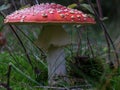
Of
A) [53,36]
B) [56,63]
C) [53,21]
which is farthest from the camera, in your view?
[56,63]

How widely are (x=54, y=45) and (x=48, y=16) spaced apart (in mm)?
383

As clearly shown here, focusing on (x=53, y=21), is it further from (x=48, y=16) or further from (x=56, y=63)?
(x=56, y=63)

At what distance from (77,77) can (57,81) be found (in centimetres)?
23

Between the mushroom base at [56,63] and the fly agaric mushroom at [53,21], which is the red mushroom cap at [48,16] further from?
the mushroom base at [56,63]

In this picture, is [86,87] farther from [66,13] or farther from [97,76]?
[66,13]

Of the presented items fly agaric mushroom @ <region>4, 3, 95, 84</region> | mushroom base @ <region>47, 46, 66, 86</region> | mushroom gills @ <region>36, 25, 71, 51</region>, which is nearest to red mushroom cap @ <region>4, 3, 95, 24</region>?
fly agaric mushroom @ <region>4, 3, 95, 84</region>

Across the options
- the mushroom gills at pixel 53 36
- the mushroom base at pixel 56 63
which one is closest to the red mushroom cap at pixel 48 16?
the mushroom gills at pixel 53 36

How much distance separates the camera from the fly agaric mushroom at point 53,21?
207cm

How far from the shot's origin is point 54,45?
241 centimetres

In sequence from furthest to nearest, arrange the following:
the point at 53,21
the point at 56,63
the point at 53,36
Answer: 1. the point at 56,63
2. the point at 53,36
3. the point at 53,21

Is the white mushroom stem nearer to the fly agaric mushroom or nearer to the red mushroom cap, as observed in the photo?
the fly agaric mushroom

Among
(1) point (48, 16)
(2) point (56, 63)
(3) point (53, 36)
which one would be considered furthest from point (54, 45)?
(1) point (48, 16)

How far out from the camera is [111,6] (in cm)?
998

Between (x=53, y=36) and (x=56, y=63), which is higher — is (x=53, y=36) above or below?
above
